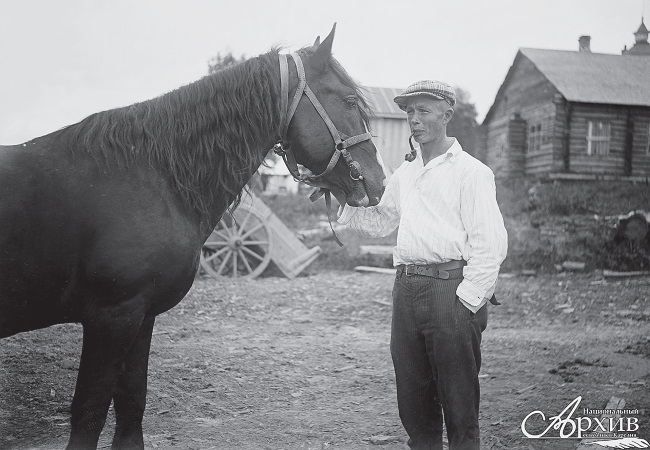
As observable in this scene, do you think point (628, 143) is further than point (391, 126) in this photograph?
No

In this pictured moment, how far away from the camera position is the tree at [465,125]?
2204cm

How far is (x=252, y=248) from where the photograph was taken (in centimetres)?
1022

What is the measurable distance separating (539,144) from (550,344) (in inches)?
411

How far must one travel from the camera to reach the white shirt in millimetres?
2389

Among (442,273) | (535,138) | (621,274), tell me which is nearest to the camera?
(442,273)

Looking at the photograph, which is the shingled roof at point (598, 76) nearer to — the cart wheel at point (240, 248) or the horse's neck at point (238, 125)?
the cart wheel at point (240, 248)

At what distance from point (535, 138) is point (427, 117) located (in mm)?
14270

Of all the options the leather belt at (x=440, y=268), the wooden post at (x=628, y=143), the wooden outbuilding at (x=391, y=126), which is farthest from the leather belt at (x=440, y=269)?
the wooden outbuilding at (x=391, y=126)

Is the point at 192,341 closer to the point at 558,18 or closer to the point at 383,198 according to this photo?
the point at 383,198

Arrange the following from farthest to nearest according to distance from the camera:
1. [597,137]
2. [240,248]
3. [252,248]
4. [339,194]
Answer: [597,137] < [252,248] < [240,248] < [339,194]

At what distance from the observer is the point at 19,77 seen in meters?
4.75

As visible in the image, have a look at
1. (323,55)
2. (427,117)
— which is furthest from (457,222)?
(323,55)

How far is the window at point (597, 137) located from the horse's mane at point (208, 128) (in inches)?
330

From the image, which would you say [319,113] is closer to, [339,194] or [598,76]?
[339,194]
